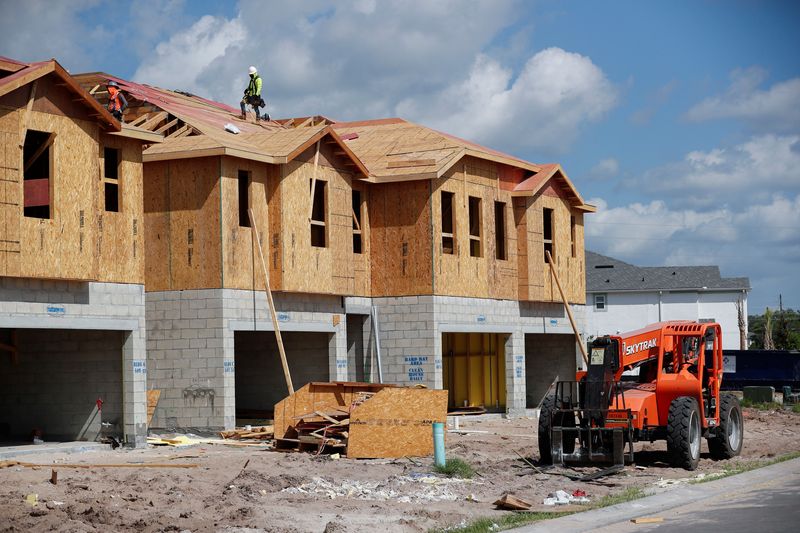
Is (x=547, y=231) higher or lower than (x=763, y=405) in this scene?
higher

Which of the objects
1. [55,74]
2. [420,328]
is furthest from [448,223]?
[55,74]

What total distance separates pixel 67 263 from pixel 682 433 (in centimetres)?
1170

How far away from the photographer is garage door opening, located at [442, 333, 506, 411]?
38375 millimetres

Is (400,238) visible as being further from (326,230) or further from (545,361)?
(545,361)

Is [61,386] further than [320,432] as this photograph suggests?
Yes

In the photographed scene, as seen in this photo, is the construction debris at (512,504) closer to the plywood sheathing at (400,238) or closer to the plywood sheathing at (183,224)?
the plywood sheathing at (183,224)

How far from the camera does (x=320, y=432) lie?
75.2ft

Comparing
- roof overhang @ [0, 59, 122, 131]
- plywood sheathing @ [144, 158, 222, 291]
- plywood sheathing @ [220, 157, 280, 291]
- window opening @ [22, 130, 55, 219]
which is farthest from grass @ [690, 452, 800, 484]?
roof overhang @ [0, 59, 122, 131]

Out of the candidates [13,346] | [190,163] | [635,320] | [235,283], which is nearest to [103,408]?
[13,346]

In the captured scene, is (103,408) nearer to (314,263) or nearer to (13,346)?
(13,346)

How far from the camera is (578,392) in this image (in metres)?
21.0

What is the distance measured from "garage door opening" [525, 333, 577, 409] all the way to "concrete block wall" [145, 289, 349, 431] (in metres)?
15.2

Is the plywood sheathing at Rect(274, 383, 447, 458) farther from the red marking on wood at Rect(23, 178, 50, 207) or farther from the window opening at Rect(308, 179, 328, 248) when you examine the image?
the window opening at Rect(308, 179, 328, 248)

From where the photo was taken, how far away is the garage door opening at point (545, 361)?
40.3 m
